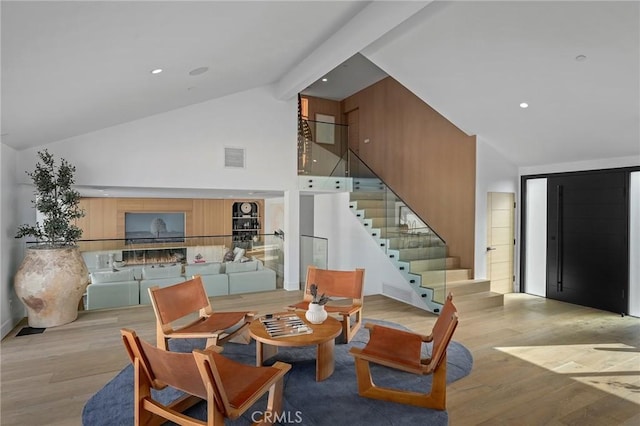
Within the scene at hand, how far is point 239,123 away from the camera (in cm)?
669

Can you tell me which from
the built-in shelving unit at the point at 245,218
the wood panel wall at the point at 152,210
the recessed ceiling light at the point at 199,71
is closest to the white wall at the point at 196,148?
the recessed ceiling light at the point at 199,71

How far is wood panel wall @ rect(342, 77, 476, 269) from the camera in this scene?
6836 millimetres

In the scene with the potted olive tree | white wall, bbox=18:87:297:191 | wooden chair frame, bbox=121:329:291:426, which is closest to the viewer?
wooden chair frame, bbox=121:329:291:426

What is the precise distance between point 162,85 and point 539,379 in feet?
17.3

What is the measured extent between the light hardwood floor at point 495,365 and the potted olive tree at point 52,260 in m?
0.29

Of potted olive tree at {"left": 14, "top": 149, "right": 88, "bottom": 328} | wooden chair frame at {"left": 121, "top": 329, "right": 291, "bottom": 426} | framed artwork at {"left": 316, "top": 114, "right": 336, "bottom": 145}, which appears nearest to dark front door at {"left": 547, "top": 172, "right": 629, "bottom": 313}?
framed artwork at {"left": 316, "top": 114, "right": 336, "bottom": 145}

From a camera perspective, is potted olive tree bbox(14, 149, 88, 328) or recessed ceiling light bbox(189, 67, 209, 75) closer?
recessed ceiling light bbox(189, 67, 209, 75)

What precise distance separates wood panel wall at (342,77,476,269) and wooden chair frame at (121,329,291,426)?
17.4 feet

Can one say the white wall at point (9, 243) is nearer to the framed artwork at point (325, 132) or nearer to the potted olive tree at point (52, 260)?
the potted olive tree at point (52, 260)

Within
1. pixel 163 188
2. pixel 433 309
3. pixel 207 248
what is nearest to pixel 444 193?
pixel 433 309

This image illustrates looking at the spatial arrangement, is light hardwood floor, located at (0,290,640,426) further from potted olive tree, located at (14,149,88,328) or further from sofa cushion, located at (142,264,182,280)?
sofa cushion, located at (142,264,182,280)

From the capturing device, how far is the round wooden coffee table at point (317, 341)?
316 cm

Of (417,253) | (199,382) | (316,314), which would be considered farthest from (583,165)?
(199,382)

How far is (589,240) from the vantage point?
243 inches
